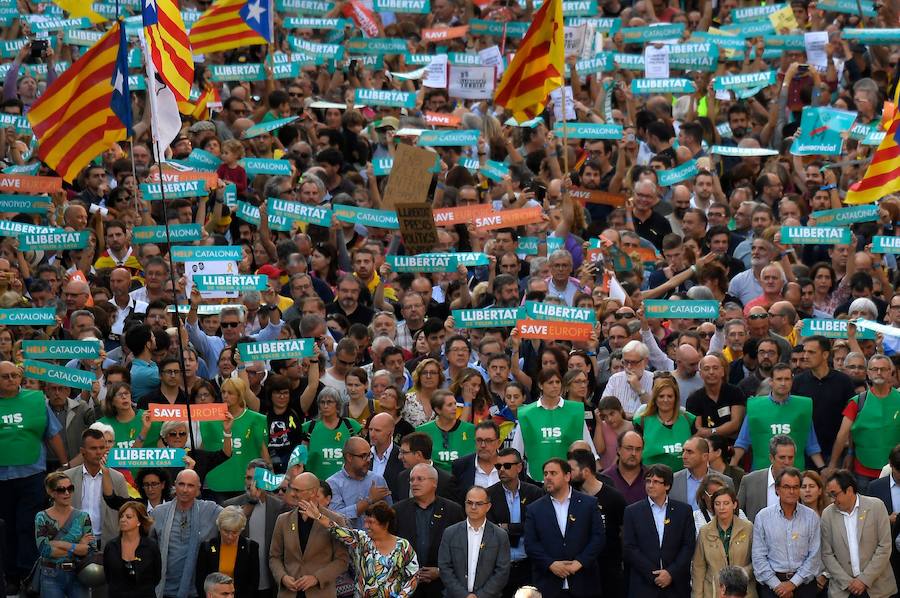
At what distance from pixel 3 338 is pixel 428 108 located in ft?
26.4

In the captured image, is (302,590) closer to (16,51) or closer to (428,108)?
(428,108)

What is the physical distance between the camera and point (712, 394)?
55.3ft

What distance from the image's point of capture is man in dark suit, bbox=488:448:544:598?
15789mm

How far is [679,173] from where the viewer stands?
2181 cm

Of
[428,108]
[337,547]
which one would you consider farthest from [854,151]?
[337,547]

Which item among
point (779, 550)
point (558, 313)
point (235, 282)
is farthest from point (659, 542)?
point (235, 282)

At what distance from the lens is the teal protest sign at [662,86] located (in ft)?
78.7

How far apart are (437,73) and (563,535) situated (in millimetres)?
9994

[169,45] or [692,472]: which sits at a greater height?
[169,45]

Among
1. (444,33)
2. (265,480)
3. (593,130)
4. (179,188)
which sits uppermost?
(444,33)

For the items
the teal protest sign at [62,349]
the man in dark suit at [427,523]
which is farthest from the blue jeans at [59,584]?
the man in dark suit at [427,523]

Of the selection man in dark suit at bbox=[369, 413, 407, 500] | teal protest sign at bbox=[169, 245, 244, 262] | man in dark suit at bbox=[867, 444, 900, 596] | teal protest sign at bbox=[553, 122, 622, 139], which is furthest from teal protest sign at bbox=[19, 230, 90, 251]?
man in dark suit at bbox=[867, 444, 900, 596]

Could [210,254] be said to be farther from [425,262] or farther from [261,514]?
[261,514]

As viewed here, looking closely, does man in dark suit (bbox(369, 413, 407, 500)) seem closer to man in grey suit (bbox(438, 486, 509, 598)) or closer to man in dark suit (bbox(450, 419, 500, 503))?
man in dark suit (bbox(450, 419, 500, 503))
